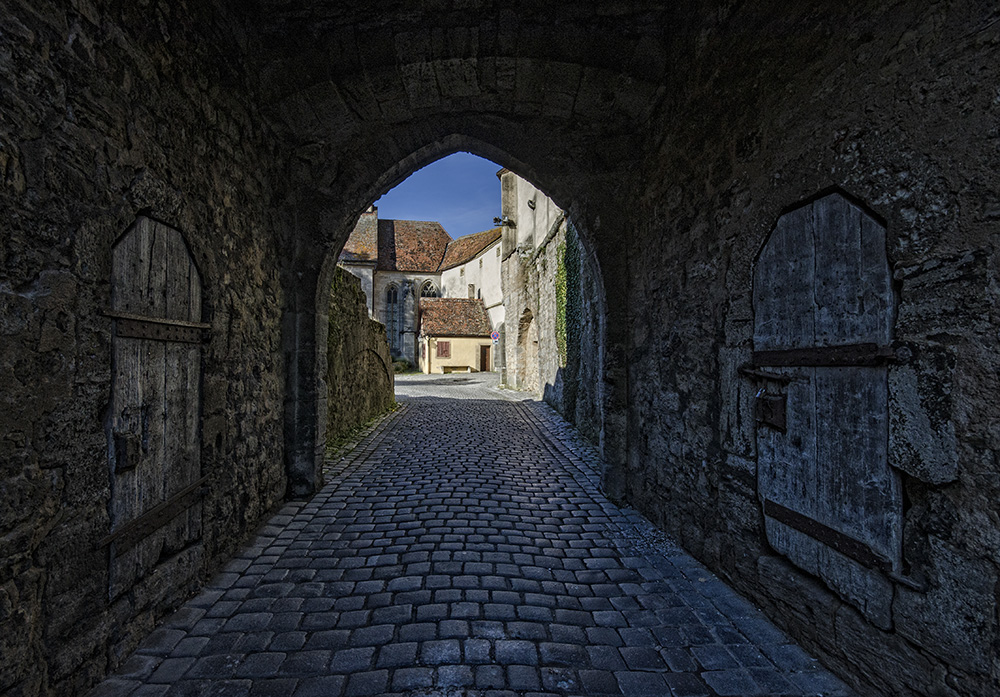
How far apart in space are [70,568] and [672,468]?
3371 millimetres

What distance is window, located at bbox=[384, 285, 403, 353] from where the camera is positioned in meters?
34.4

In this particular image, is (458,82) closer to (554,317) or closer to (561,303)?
(561,303)

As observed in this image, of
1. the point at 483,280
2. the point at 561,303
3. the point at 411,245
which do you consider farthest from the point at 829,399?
the point at 411,245

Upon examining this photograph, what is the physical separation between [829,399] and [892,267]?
2.04ft

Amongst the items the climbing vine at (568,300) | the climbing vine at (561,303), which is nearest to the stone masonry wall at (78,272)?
the climbing vine at (568,300)

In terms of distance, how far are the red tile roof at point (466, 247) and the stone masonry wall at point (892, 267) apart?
3084 cm

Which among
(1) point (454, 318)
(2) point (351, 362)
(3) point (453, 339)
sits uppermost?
(1) point (454, 318)

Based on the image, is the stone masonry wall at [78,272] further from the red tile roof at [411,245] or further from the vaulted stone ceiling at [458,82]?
the red tile roof at [411,245]

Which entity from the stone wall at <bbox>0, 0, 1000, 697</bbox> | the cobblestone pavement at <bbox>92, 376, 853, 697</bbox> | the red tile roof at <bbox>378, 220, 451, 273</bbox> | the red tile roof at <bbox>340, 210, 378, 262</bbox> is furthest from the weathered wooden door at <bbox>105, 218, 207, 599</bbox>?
the red tile roof at <bbox>378, 220, 451, 273</bbox>

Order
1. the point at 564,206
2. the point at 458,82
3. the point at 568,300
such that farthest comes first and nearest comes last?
the point at 568,300 → the point at 564,206 → the point at 458,82

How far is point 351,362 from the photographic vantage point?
7441 millimetres

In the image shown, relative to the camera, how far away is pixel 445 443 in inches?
272

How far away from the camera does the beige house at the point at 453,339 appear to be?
29656 mm

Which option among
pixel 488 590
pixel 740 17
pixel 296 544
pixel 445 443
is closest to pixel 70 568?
pixel 296 544
